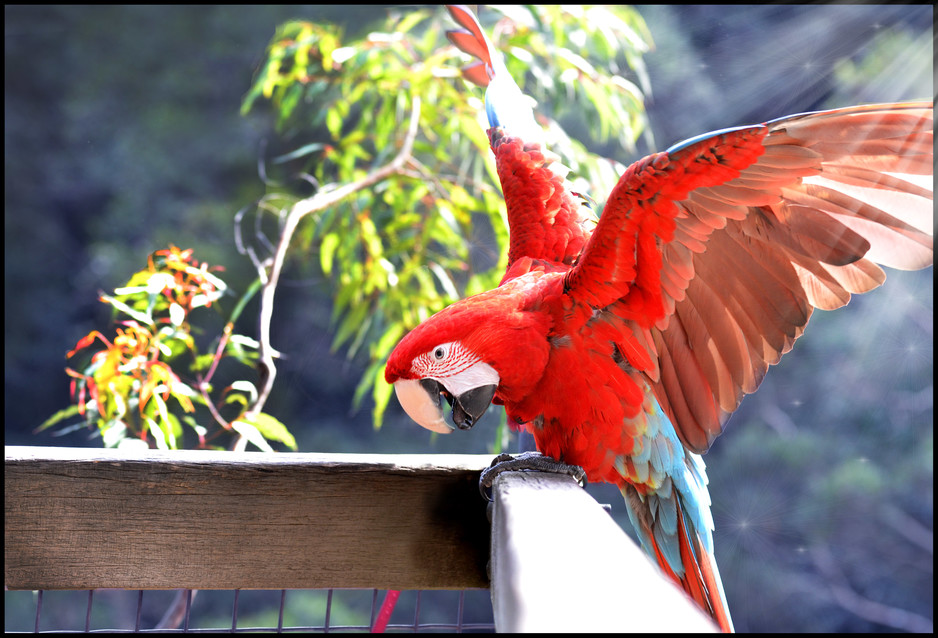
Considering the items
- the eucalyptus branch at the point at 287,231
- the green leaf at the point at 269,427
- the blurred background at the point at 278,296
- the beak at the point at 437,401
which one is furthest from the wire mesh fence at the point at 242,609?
the beak at the point at 437,401

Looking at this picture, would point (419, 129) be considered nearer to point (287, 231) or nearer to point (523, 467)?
point (287, 231)

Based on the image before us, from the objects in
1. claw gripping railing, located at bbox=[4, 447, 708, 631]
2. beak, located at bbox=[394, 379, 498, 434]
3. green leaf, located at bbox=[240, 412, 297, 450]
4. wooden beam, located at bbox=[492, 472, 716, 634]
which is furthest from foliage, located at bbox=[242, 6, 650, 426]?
wooden beam, located at bbox=[492, 472, 716, 634]

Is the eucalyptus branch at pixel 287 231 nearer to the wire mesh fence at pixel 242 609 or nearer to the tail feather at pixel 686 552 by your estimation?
the tail feather at pixel 686 552

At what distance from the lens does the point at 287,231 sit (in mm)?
1138

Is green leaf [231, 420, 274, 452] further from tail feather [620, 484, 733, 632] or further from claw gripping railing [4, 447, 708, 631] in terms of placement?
tail feather [620, 484, 733, 632]

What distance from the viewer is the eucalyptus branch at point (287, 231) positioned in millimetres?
1061

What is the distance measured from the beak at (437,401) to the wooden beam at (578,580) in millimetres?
255

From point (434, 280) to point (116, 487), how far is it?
3.47 ft

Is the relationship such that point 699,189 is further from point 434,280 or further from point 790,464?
point 790,464

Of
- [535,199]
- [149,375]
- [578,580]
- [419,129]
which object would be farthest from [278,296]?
[578,580]

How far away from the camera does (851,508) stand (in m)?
2.45

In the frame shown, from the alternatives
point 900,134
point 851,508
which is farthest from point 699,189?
point 851,508

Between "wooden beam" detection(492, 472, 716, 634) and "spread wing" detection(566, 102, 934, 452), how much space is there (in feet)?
0.97

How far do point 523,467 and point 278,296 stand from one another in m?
1.79
